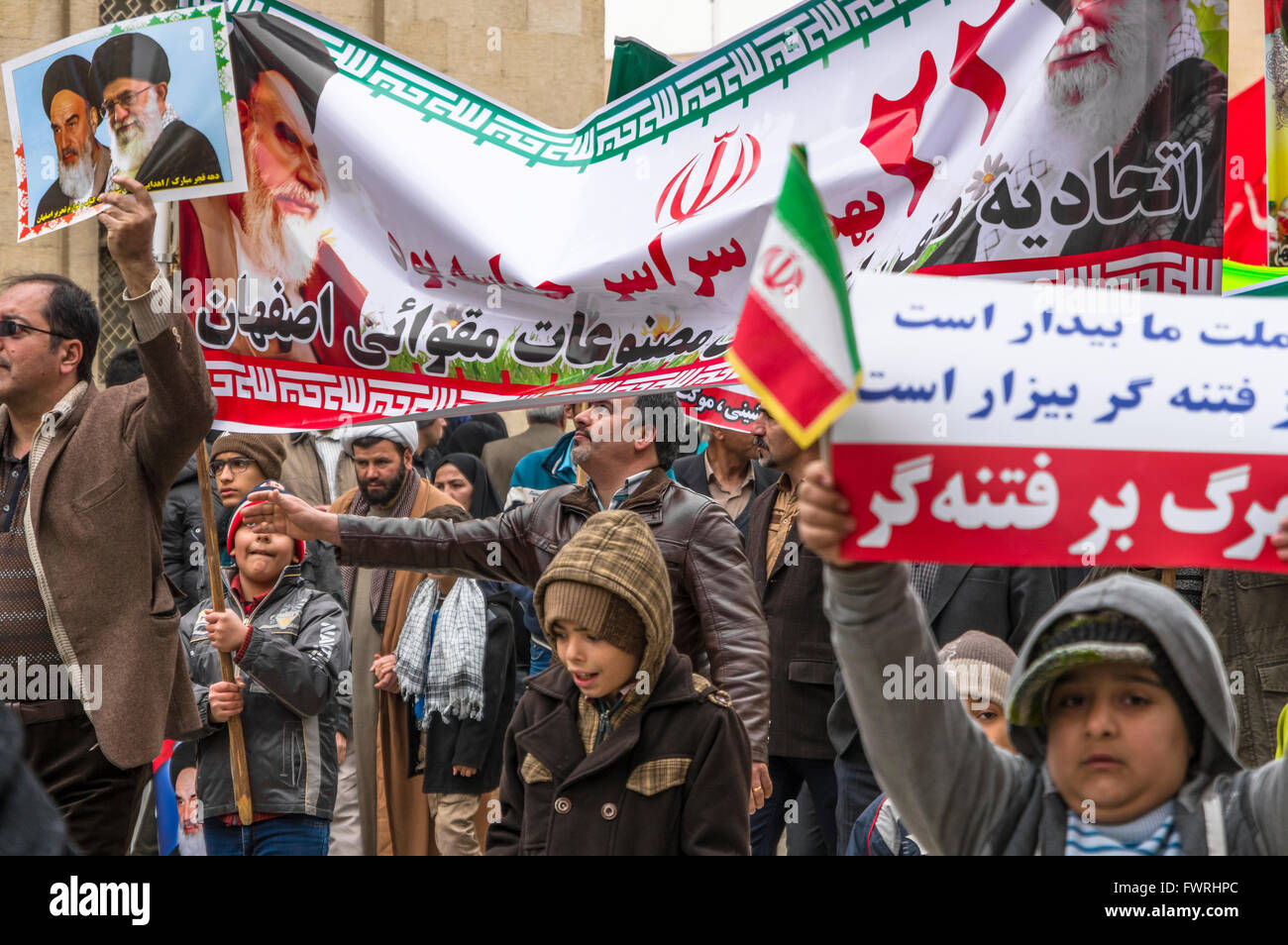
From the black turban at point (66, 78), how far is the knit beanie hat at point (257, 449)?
2271mm

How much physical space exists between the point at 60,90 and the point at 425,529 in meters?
1.78

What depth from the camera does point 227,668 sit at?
5.46 metres

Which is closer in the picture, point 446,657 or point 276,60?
point 276,60

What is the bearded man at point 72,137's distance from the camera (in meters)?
4.83

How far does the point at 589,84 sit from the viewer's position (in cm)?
1222

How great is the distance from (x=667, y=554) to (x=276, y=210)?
169cm

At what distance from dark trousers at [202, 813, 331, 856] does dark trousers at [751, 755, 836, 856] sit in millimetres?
1663

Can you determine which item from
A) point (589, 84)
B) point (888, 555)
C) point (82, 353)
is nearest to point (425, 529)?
point (82, 353)

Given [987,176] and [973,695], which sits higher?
[987,176]

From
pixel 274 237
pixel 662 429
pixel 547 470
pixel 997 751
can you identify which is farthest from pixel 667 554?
pixel 547 470

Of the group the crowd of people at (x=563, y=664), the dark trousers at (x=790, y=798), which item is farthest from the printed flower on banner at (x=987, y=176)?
the dark trousers at (x=790, y=798)

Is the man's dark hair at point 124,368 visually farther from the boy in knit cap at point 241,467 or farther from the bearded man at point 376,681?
the bearded man at point 376,681

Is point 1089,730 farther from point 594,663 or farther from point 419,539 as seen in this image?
point 419,539

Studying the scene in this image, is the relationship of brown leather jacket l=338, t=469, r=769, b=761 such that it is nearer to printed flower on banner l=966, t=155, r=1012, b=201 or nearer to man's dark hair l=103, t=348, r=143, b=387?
printed flower on banner l=966, t=155, r=1012, b=201
